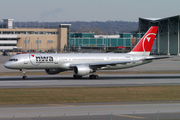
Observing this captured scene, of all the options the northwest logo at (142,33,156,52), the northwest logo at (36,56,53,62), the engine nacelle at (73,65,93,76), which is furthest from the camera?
the northwest logo at (142,33,156,52)

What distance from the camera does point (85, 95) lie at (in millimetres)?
26953

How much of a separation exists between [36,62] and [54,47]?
403 ft

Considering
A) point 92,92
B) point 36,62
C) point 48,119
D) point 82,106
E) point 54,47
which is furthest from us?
point 54,47

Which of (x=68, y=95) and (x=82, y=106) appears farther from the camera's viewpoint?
(x=68, y=95)

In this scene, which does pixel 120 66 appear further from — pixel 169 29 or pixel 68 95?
pixel 169 29

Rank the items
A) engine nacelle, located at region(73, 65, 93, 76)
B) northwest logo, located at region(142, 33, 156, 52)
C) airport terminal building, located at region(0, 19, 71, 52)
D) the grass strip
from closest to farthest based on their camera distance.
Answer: the grass strip < engine nacelle, located at region(73, 65, 93, 76) < northwest logo, located at region(142, 33, 156, 52) < airport terminal building, located at region(0, 19, 71, 52)

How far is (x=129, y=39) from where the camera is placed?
642 feet

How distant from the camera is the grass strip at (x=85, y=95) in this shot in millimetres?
24500

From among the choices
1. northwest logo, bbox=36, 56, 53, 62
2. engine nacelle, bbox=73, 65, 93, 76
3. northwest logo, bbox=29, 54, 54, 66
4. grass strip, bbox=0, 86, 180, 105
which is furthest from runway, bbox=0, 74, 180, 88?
grass strip, bbox=0, 86, 180, 105

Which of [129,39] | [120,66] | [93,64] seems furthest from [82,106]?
[129,39]

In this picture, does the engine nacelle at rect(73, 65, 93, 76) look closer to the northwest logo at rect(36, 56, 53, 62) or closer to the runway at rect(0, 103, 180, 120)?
the northwest logo at rect(36, 56, 53, 62)

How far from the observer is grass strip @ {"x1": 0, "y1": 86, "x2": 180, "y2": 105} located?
965 inches

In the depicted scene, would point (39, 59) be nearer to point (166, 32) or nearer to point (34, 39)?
point (166, 32)

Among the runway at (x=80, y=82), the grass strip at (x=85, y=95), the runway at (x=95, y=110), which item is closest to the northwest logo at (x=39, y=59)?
the runway at (x=80, y=82)
